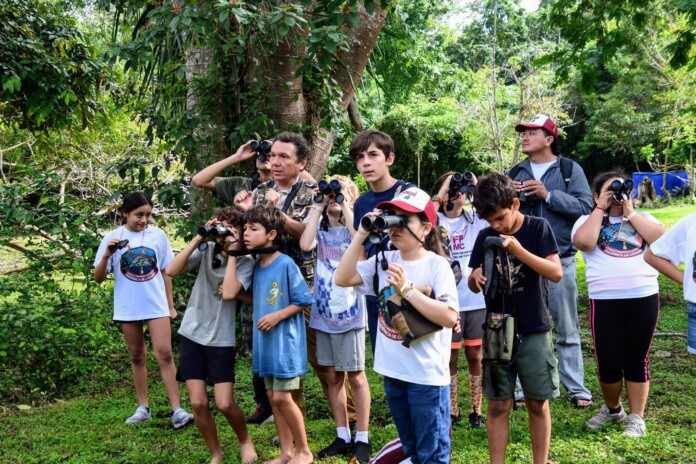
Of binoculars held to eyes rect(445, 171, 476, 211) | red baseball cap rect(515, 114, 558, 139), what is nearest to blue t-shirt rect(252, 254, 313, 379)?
binoculars held to eyes rect(445, 171, 476, 211)

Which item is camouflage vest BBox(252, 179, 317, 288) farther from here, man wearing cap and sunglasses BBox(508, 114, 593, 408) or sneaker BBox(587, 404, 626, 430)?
sneaker BBox(587, 404, 626, 430)

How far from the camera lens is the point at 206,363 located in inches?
149

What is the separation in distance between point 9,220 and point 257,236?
3.26 meters

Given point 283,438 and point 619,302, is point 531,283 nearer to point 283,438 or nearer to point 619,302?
point 619,302

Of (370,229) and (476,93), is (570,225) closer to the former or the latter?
(370,229)

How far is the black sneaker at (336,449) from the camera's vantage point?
3.83 meters

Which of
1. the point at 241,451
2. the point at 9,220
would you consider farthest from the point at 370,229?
the point at 9,220

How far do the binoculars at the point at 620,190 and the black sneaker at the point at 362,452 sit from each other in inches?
80.3

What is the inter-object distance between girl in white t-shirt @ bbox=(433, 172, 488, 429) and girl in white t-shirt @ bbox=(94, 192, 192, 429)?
1.96 metres

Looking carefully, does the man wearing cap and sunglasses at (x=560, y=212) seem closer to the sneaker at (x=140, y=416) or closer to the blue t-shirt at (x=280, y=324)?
the blue t-shirt at (x=280, y=324)

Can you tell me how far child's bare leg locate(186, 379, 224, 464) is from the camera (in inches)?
144

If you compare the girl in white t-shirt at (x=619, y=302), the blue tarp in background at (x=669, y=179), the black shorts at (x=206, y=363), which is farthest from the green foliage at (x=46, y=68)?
the blue tarp in background at (x=669, y=179)

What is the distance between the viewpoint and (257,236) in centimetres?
367

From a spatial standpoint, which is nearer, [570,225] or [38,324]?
[570,225]
